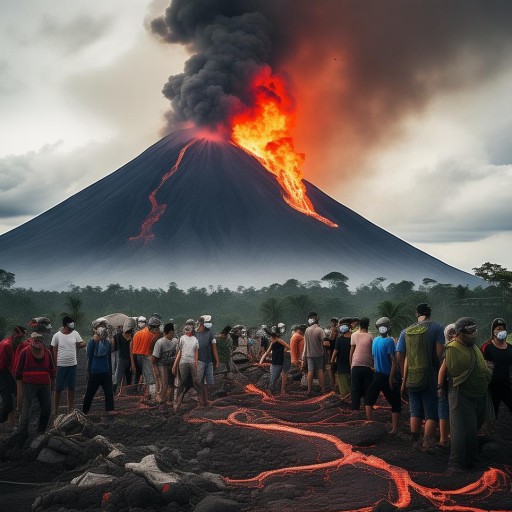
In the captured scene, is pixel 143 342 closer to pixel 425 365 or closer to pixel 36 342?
pixel 36 342

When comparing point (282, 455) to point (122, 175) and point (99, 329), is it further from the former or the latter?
point (122, 175)

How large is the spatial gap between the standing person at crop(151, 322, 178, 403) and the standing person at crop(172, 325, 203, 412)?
17.2 inches

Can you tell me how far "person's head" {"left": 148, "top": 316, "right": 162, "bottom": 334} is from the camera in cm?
1210

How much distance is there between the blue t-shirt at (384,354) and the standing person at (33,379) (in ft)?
15.4

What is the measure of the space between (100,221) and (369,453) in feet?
408

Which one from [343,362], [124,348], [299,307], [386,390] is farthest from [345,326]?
[299,307]

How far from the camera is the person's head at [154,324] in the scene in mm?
12098

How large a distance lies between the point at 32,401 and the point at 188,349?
9.52 ft

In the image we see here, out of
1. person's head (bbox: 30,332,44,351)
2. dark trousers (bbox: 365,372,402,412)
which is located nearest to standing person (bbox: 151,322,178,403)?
person's head (bbox: 30,332,44,351)

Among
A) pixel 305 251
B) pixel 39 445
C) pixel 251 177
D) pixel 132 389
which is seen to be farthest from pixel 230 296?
pixel 39 445

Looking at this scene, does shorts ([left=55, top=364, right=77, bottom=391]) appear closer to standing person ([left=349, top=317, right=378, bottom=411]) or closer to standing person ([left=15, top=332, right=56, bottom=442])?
standing person ([left=15, top=332, right=56, bottom=442])

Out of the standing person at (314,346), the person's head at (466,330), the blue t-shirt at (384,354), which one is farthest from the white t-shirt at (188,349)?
the person's head at (466,330)

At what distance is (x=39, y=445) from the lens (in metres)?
8.41

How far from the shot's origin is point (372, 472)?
6.87 metres
